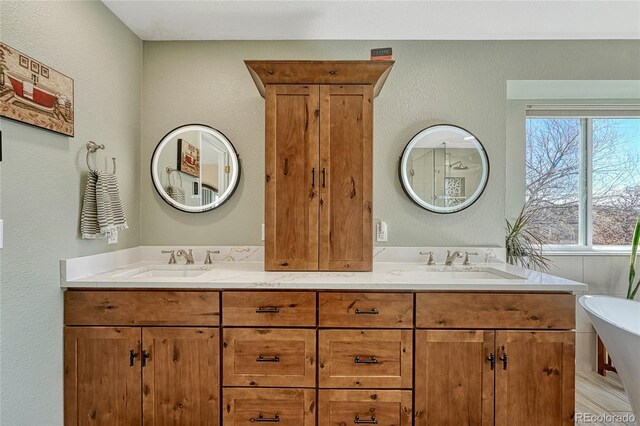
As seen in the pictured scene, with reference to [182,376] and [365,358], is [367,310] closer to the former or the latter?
[365,358]

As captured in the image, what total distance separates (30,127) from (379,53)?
1735mm

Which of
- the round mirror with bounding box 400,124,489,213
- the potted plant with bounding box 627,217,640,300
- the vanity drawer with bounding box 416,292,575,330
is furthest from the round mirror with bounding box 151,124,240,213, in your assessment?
the potted plant with bounding box 627,217,640,300

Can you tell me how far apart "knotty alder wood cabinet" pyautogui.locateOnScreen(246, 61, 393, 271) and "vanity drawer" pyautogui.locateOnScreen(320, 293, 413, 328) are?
332mm

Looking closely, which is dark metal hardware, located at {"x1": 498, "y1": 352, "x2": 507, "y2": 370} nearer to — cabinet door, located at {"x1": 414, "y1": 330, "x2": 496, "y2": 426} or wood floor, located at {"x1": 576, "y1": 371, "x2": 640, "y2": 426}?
cabinet door, located at {"x1": 414, "y1": 330, "x2": 496, "y2": 426}

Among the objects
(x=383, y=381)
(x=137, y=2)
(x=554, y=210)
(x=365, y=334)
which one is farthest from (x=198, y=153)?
(x=554, y=210)

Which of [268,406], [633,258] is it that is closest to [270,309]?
[268,406]

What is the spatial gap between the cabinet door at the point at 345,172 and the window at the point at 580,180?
1.78 meters

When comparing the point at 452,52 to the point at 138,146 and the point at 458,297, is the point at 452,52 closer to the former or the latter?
the point at 458,297

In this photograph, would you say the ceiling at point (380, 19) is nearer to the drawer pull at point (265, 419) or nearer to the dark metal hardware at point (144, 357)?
the dark metal hardware at point (144, 357)

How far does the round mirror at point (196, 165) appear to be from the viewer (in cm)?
241

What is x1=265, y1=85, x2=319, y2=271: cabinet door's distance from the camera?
2.04 m

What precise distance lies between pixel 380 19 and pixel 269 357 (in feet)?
6.69

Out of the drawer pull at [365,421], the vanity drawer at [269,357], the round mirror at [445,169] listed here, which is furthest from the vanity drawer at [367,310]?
the round mirror at [445,169]

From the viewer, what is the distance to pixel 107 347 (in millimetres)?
1745
